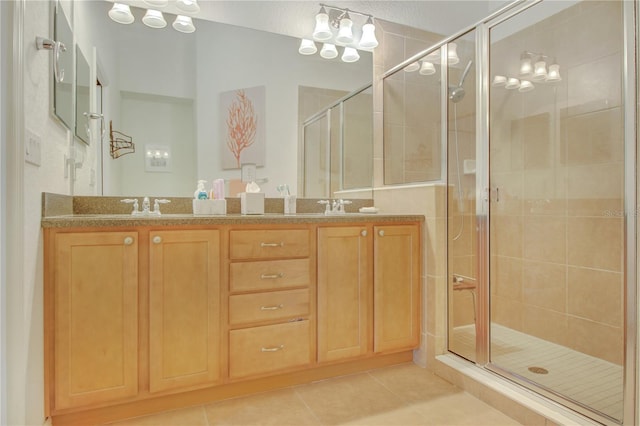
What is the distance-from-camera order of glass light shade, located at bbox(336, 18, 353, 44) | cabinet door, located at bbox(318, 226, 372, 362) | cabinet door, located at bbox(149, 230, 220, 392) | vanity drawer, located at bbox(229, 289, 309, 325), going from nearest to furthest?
cabinet door, located at bbox(149, 230, 220, 392)
vanity drawer, located at bbox(229, 289, 309, 325)
cabinet door, located at bbox(318, 226, 372, 362)
glass light shade, located at bbox(336, 18, 353, 44)

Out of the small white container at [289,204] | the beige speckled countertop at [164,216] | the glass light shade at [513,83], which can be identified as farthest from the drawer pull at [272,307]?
the glass light shade at [513,83]

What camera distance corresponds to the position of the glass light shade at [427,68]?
97.1 inches

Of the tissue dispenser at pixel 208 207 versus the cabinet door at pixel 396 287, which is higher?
the tissue dispenser at pixel 208 207

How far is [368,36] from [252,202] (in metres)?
1.53

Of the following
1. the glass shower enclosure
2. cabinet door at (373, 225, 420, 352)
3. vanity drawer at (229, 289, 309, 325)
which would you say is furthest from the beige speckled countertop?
the glass shower enclosure

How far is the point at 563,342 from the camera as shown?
233 cm

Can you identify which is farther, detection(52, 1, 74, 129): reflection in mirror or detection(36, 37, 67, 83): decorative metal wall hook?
detection(52, 1, 74, 129): reflection in mirror

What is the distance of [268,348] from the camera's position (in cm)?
179

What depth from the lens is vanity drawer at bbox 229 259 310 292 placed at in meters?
A: 1.73

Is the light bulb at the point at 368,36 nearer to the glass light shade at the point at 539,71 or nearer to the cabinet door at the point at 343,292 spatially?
the glass light shade at the point at 539,71

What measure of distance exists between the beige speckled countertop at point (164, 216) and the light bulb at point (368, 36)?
123 centimetres

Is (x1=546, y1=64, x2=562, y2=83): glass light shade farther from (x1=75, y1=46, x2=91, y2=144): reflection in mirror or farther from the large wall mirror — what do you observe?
(x1=75, y1=46, x2=91, y2=144): reflection in mirror

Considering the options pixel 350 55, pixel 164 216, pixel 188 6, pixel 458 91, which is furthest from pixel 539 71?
pixel 164 216

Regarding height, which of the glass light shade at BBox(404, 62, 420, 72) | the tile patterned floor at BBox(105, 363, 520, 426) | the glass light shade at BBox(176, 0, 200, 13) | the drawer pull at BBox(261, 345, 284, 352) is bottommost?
the tile patterned floor at BBox(105, 363, 520, 426)
